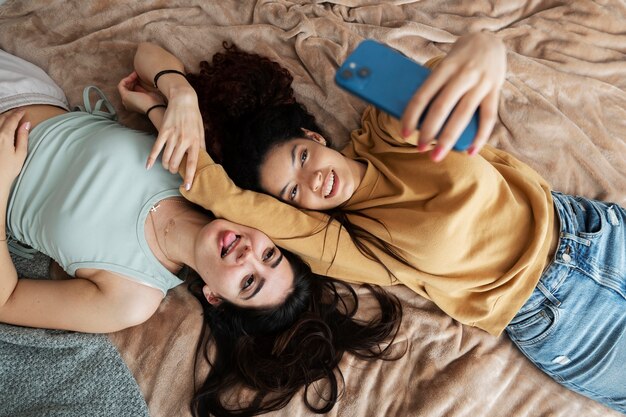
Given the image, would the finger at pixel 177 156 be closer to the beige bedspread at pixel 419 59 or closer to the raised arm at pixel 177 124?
the raised arm at pixel 177 124

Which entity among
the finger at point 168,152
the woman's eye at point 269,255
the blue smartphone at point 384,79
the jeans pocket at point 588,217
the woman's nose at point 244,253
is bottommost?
the woman's eye at point 269,255

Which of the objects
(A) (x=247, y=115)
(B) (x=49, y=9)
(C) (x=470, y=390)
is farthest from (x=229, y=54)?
(C) (x=470, y=390)

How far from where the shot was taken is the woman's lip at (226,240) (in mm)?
1089

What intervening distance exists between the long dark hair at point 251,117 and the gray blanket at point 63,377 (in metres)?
0.56

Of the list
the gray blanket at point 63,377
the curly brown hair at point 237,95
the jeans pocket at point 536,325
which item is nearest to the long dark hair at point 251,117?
the curly brown hair at point 237,95

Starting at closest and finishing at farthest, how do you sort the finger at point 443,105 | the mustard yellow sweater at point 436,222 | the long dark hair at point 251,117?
the finger at point 443,105
the mustard yellow sweater at point 436,222
the long dark hair at point 251,117

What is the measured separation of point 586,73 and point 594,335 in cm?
76

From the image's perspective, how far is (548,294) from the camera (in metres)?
1.14

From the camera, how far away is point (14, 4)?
150 centimetres

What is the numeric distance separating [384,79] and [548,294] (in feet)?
2.34

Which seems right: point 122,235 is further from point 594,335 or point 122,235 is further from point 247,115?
point 594,335

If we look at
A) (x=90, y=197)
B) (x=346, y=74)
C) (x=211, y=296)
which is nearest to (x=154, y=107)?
(x=90, y=197)

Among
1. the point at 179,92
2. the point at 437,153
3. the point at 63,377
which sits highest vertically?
the point at 437,153

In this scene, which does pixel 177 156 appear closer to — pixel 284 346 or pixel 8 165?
pixel 8 165
